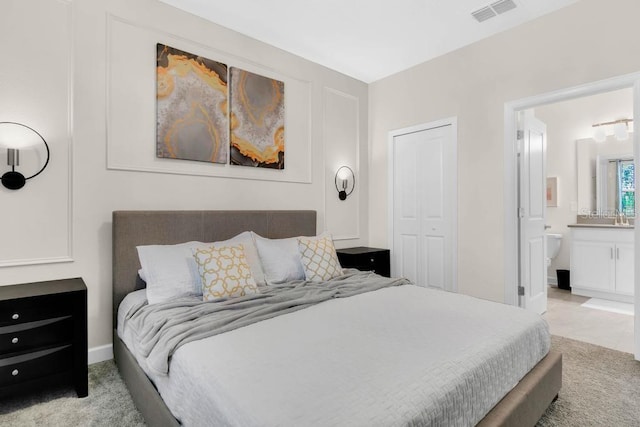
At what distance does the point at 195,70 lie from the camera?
9.80 ft

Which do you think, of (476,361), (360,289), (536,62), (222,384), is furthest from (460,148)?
(222,384)

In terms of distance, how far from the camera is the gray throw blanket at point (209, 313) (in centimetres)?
160

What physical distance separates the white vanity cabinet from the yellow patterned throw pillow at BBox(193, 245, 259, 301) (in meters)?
4.36

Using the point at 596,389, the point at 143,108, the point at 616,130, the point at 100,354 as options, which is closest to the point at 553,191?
the point at 616,130

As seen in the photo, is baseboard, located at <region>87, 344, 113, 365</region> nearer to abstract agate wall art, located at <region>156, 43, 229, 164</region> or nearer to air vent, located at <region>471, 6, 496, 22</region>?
abstract agate wall art, located at <region>156, 43, 229, 164</region>

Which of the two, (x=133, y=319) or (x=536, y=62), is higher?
(x=536, y=62)

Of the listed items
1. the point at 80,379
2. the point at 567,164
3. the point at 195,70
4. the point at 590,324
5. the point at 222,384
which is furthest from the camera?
the point at 567,164

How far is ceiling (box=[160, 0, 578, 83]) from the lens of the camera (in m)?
2.90

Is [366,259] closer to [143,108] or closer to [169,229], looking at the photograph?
[169,229]

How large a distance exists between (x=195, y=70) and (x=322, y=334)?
2521mm

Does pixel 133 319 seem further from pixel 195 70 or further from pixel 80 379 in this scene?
pixel 195 70

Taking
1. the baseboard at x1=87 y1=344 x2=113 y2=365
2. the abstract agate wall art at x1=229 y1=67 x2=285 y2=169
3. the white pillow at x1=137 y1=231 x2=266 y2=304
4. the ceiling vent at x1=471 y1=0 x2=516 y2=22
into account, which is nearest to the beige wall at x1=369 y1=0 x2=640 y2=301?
the ceiling vent at x1=471 y1=0 x2=516 y2=22

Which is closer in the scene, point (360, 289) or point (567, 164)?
point (360, 289)

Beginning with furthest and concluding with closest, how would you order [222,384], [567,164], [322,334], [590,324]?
[567,164]
[590,324]
[322,334]
[222,384]
